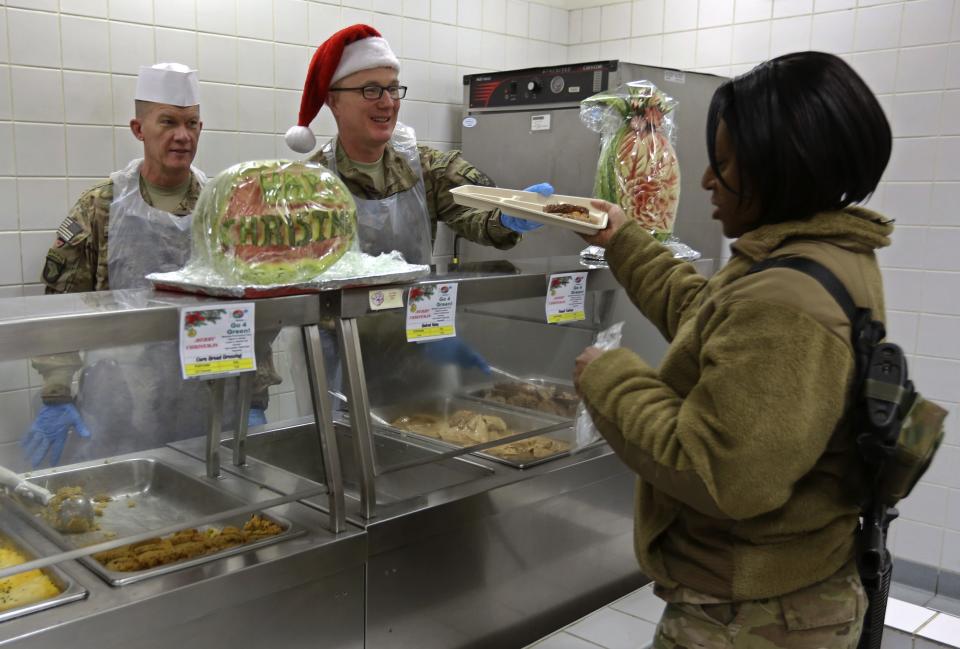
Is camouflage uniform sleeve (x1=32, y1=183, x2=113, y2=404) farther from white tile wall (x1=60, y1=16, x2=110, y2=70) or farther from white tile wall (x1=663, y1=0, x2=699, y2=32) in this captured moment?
white tile wall (x1=663, y1=0, x2=699, y2=32)

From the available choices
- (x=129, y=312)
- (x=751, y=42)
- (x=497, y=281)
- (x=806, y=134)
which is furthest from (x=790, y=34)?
(x=129, y=312)

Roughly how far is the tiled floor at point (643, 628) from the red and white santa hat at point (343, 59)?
1642 mm

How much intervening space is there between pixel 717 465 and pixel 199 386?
3.26ft

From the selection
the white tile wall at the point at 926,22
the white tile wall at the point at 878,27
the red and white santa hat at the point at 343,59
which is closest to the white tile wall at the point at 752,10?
the white tile wall at the point at 878,27

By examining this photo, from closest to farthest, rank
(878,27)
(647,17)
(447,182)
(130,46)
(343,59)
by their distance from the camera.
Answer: (343,59)
(447,182)
(130,46)
(878,27)
(647,17)

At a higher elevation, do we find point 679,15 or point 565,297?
point 679,15

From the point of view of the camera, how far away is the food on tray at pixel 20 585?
133cm

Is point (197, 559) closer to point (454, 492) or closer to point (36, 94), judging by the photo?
point (454, 492)

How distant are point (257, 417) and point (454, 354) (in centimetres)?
59

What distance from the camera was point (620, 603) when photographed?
2260 mm

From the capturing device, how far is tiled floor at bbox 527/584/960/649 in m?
2.03

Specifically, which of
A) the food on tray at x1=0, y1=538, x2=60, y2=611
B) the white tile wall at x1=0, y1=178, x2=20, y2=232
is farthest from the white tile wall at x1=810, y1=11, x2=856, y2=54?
the food on tray at x1=0, y1=538, x2=60, y2=611

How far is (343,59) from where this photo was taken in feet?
8.47

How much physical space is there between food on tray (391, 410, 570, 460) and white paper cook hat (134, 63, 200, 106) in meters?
1.61
